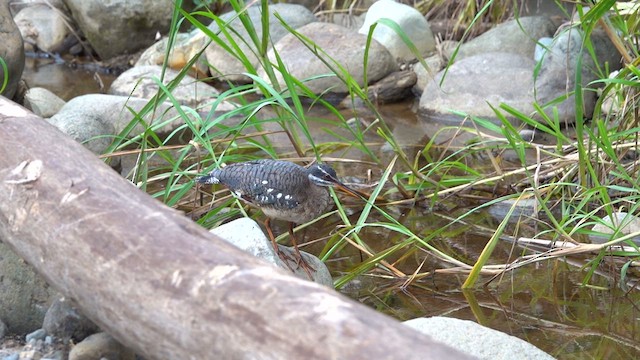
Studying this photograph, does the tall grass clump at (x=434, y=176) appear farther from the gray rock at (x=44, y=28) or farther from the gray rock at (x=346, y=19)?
the gray rock at (x=44, y=28)

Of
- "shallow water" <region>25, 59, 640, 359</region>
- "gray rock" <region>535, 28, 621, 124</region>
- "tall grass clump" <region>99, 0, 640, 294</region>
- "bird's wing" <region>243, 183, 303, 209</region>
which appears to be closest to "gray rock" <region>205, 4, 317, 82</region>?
"gray rock" <region>535, 28, 621, 124</region>

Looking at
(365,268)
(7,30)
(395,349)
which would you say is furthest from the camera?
(7,30)

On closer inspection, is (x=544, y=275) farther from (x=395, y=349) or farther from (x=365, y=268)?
(x=395, y=349)

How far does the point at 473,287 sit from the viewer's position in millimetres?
4129

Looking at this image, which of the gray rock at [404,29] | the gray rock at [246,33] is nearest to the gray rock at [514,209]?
the gray rock at [404,29]

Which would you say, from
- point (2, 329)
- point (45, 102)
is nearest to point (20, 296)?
point (2, 329)

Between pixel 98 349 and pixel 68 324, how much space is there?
8.7 inches

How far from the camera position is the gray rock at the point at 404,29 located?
8453mm

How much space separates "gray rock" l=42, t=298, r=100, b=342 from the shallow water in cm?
144

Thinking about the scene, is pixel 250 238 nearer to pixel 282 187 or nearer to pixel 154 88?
pixel 282 187

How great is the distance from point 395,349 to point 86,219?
103cm

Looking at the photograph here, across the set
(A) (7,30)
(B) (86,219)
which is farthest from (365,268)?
(A) (7,30)

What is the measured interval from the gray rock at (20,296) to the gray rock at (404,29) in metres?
5.74

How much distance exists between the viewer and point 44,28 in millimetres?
10141
